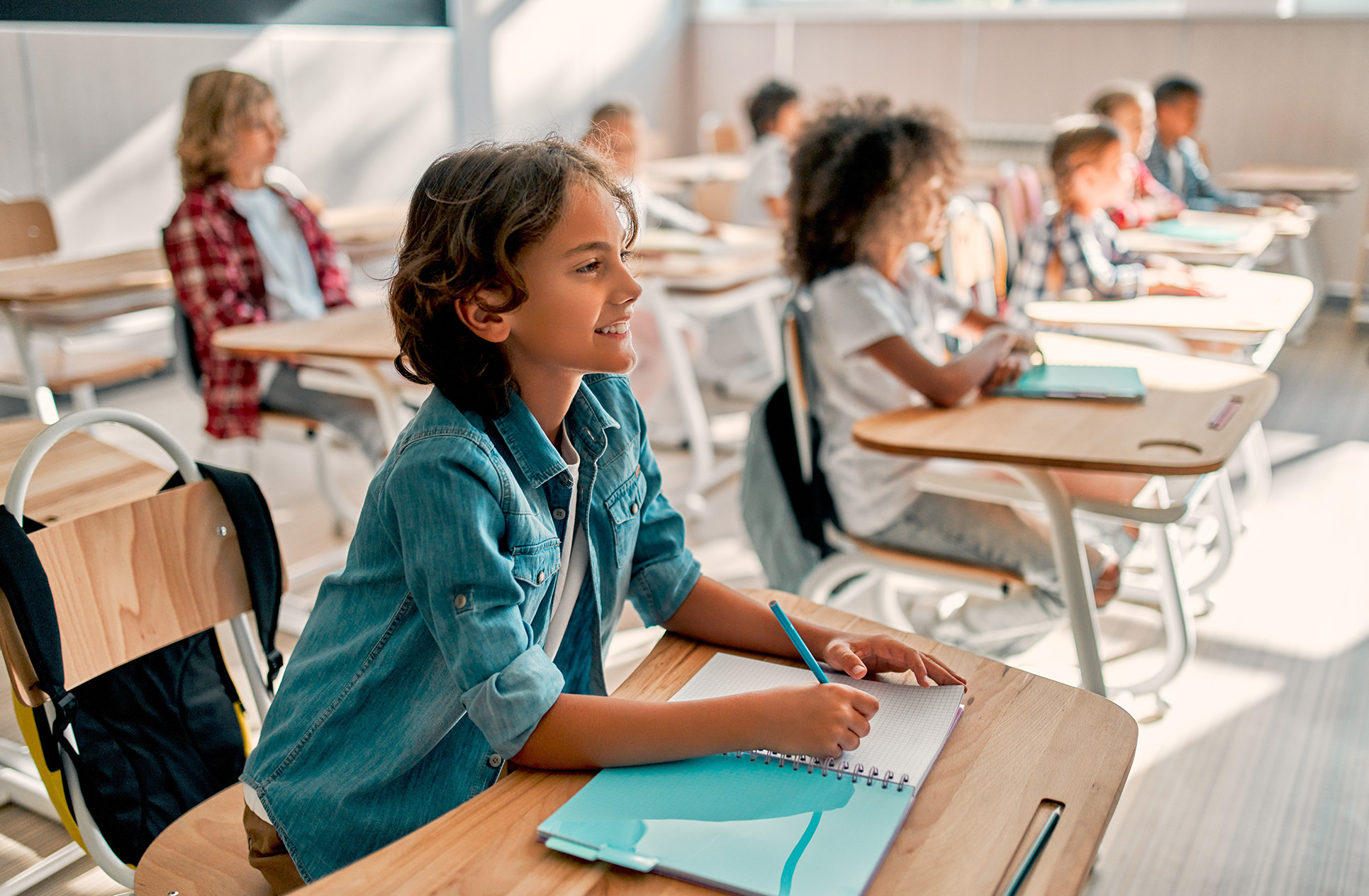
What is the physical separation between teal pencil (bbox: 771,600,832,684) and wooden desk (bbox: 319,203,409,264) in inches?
103

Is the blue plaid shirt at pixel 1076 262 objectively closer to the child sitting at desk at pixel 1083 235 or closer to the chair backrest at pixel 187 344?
the child sitting at desk at pixel 1083 235

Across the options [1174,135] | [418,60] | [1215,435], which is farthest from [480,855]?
[418,60]

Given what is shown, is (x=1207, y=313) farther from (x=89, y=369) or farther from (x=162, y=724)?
(x=89, y=369)

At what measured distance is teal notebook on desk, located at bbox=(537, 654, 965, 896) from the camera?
0.73 meters

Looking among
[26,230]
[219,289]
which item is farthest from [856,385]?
[26,230]

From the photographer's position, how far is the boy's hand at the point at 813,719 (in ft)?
2.76

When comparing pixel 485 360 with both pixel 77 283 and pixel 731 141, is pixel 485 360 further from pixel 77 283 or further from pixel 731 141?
pixel 731 141

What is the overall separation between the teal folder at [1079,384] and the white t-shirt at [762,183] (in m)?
2.54

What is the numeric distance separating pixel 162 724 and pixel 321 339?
1179mm

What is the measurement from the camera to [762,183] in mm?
4531

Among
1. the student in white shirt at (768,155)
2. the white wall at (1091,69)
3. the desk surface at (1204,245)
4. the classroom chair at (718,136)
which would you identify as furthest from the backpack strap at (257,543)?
the classroom chair at (718,136)

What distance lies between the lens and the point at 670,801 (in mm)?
813

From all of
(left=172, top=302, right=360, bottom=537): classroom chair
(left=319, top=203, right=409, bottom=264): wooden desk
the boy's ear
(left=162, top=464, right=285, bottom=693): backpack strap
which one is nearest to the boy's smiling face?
the boy's ear

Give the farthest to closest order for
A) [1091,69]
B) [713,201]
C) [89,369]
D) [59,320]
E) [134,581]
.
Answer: [1091,69]
[713,201]
[59,320]
[89,369]
[134,581]
